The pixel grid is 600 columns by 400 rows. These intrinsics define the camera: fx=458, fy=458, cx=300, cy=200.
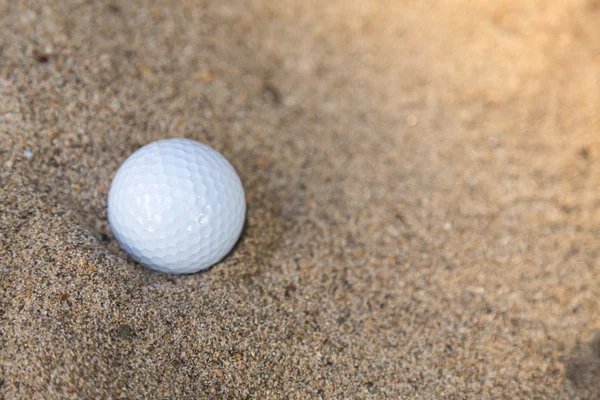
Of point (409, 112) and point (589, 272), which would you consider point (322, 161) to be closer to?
point (409, 112)

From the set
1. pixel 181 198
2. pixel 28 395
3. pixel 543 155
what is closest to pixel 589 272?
pixel 543 155

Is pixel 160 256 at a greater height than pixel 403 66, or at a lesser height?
lesser

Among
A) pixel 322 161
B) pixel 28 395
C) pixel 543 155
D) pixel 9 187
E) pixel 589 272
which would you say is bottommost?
pixel 28 395

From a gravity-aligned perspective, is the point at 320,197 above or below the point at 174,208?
below

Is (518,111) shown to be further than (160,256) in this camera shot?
Yes

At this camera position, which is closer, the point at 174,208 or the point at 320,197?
the point at 174,208
